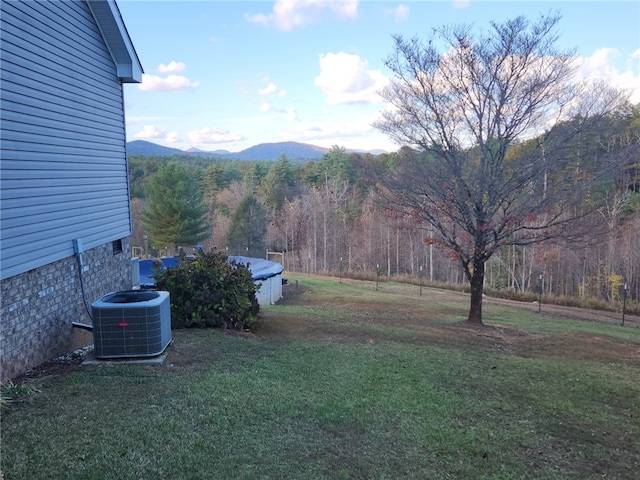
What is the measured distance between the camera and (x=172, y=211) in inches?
1104

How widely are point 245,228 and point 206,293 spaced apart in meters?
27.1

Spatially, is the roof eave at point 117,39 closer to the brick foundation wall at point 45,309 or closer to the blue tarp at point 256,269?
the brick foundation wall at point 45,309

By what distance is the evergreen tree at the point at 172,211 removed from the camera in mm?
27672

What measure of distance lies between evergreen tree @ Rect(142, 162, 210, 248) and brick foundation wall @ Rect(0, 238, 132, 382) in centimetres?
2119

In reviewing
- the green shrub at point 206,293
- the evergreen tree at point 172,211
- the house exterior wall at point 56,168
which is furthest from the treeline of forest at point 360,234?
the house exterior wall at point 56,168

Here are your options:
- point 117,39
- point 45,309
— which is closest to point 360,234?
point 117,39

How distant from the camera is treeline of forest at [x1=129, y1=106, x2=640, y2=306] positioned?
1839 cm

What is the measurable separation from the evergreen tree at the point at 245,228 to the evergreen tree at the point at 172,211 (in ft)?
18.3

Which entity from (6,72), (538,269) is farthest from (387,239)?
(6,72)

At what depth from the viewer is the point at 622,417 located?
15.5 ft

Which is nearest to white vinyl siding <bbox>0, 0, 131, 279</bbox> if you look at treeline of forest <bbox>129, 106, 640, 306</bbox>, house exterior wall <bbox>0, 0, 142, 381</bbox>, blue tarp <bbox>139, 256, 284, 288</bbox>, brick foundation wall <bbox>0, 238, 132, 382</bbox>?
house exterior wall <bbox>0, 0, 142, 381</bbox>

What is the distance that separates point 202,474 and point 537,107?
31.0 feet

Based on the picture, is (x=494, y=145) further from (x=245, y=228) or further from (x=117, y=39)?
(x=245, y=228)

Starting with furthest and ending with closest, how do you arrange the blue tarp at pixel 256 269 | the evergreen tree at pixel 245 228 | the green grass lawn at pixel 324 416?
the evergreen tree at pixel 245 228 → the blue tarp at pixel 256 269 → the green grass lawn at pixel 324 416
